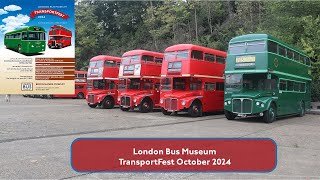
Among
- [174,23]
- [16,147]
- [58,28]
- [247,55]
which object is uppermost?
[174,23]

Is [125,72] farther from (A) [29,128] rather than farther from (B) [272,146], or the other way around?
(B) [272,146]

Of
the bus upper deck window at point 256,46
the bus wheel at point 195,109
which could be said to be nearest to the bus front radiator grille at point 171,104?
the bus wheel at point 195,109

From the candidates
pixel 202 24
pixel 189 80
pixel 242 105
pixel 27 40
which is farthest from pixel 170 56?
pixel 202 24

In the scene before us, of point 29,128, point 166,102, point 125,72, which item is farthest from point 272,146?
point 125,72

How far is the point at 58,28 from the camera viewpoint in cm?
264

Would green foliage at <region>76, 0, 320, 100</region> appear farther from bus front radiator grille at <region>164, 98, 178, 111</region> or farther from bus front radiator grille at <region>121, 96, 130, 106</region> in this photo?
bus front radiator grille at <region>164, 98, 178, 111</region>

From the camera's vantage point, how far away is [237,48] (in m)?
15.4

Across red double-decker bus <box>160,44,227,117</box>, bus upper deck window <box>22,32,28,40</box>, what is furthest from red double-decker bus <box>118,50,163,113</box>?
bus upper deck window <box>22,32,28,40</box>

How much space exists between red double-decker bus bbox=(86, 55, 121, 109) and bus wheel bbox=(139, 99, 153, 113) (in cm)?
387

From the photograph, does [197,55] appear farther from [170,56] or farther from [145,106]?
[145,106]

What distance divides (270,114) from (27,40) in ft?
45.0

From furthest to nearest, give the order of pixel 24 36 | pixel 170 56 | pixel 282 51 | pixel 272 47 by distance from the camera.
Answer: pixel 170 56, pixel 282 51, pixel 272 47, pixel 24 36

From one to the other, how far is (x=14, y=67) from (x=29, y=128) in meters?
10.2

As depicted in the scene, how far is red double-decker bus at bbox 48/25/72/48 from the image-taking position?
2.61 meters
